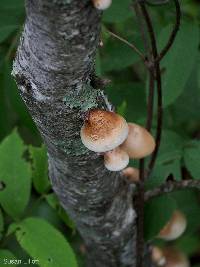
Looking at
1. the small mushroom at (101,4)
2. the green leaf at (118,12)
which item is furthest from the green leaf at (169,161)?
the small mushroom at (101,4)

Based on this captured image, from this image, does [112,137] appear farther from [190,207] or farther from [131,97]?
[190,207]

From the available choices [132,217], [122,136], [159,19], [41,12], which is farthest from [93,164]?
[159,19]

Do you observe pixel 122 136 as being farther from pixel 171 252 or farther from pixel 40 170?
pixel 171 252

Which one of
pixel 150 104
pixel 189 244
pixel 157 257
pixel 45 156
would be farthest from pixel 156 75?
pixel 189 244

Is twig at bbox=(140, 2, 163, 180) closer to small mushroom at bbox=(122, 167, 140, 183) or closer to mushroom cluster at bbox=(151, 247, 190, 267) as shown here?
small mushroom at bbox=(122, 167, 140, 183)

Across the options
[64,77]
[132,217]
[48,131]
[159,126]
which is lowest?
[132,217]

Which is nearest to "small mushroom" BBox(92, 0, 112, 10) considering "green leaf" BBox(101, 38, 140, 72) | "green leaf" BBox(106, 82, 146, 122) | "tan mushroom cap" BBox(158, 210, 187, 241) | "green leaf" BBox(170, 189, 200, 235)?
"green leaf" BBox(101, 38, 140, 72)

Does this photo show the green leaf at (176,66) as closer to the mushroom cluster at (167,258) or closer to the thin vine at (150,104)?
the thin vine at (150,104)
